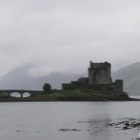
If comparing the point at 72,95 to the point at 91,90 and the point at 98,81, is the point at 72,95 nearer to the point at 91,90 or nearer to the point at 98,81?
the point at 91,90

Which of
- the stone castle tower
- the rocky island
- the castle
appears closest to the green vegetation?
the rocky island

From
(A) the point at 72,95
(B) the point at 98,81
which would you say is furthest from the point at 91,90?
(A) the point at 72,95

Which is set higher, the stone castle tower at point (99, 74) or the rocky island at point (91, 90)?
the stone castle tower at point (99, 74)

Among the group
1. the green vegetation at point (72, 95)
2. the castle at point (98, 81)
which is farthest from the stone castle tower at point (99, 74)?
the green vegetation at point (72, 95)

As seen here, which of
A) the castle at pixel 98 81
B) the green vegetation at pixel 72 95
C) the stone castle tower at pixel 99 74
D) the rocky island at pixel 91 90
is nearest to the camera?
the green vegetation at pixel 72 95

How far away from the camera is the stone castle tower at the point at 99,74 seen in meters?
171

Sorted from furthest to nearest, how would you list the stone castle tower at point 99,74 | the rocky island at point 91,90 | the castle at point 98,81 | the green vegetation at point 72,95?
the stone castle tower at point 99,74
the castle at point 98,81
the rocky island at point 91,90
the green vegetation at point 72,95

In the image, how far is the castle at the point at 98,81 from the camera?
16775 centimetres

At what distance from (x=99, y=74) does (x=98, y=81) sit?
8.96 ft

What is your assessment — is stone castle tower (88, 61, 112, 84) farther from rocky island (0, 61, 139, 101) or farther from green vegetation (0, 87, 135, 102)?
green vegetation (0, 87, 135, 102)

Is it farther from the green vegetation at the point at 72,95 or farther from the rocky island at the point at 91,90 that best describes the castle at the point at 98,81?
the green vegetation at the point at 72,95

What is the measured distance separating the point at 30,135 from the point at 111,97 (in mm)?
122690

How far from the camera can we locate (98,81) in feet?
562

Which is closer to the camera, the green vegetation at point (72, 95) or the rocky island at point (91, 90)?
the green vegetation at point (72, 95)
